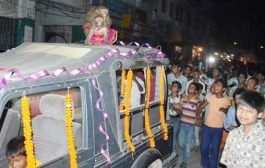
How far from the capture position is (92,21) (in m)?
4.67

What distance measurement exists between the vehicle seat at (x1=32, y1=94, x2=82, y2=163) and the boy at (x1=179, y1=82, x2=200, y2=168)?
3.65 meters

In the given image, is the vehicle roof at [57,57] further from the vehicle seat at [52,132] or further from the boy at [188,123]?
the boy at [188,123]

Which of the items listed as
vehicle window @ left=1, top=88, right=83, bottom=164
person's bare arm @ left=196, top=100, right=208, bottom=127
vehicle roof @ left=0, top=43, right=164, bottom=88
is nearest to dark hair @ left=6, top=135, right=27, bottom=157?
vehicle window @ left=1, top=88, right=83, bottom=164

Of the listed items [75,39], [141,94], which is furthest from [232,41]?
[141,94]

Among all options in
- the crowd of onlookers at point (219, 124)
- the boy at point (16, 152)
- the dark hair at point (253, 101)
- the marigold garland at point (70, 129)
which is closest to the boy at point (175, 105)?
the crowd of onlookers at point (219, 124)

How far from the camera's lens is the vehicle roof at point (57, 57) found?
2689 mm

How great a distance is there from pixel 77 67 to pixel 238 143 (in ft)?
6.01

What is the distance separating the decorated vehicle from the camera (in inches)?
93.4

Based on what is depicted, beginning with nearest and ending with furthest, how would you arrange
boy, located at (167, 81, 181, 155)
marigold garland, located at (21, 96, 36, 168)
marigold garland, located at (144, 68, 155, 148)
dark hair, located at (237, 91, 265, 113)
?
marigold garland, located at (21, 96, 36, 168) → dark hair, located at (237, 91, 265, 113) → marigold garland, located at (144, 68, 155, 148) → boy, located at (167, 81, 181, 155)

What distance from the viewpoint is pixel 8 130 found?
8.79ft

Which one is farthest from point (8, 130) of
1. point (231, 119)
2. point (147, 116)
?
point (231, 119)

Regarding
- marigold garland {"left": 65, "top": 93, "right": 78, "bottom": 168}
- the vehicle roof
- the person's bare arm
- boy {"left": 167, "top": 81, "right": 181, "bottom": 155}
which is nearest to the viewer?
marigold garland {"left": 65, "top": 93, "right": 78, "bottom": 168}

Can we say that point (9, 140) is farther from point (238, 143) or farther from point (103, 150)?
point (238, 143)

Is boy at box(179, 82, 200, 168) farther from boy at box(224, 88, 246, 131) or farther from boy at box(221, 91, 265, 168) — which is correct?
boy at box(221, 91, 265, 168)
